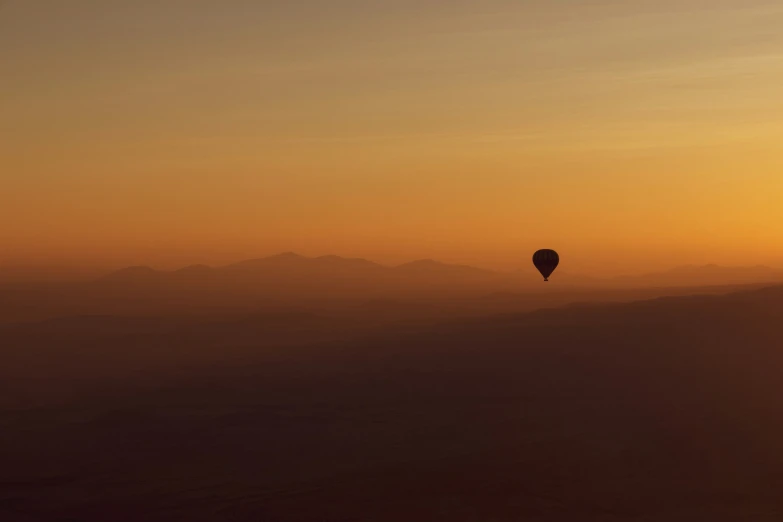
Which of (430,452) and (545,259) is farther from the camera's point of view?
(430,452)

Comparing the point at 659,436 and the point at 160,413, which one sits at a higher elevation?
the point at 160,413

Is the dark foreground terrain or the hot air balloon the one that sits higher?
the hot air balloon

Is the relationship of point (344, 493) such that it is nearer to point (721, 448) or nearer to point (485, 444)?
point (485, 444)

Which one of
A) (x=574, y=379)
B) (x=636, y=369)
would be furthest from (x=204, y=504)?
(x=636, y=369)

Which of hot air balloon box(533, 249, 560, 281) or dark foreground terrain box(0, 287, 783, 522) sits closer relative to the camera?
hot air balloon box(533, 249, 560, 281)

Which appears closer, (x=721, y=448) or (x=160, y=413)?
(x=721, y=448)

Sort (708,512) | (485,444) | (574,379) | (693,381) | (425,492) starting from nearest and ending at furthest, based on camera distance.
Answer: (708,512) < (425,492) < (485,444) < (693,381) < (574,379)

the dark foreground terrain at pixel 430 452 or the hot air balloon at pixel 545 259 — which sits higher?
the hot air balloon at pixel 545 259

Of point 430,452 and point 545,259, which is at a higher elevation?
point 545,259

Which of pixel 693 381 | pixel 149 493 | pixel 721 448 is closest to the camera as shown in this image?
pixel 149 493

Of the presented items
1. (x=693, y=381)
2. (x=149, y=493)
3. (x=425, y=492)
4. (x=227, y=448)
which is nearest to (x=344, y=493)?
(x=425, y=492)

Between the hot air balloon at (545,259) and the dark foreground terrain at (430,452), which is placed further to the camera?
the dark foreground terrain at (430,452)
